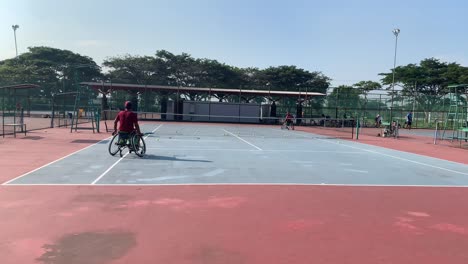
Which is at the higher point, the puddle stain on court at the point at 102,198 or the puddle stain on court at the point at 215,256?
the puddle stain on court at the point at 102,198

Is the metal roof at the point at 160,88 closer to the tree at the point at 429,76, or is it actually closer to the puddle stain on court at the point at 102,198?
the tree at the point at 429,76

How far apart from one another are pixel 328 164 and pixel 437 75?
2457 inches

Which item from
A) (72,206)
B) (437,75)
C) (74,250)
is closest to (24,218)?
(72,206)

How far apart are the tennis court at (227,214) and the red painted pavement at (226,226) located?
2cm

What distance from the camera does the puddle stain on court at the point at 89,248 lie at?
4.68 m

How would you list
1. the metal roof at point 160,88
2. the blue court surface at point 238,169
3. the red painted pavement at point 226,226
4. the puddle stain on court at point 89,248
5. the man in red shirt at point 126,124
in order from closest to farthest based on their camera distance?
1. the puddle stain on court at point 89,248
2. the red painted pavement at point 226,226
3. the blue court surface at point 238,169
4. the man in red shirt at point 126,124
5. the metal roof at point 160,88

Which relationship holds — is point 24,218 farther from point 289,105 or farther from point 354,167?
Answer: point 289,105

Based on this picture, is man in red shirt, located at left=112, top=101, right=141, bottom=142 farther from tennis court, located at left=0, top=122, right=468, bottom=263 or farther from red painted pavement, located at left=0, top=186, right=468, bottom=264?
red painted pavement, located at left=0, top=186, right=468, bottom=264

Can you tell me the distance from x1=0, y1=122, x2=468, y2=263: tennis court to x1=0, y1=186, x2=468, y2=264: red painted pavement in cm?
2

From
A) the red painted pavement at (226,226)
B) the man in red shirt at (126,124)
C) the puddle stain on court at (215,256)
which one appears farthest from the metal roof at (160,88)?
the puddle stain on court at (215,256)

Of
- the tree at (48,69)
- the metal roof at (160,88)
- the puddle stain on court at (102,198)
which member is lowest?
the puddle stain on court at (102,198)

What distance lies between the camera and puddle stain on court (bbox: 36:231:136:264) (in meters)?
4.68

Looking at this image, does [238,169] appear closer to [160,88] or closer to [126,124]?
[126,124]

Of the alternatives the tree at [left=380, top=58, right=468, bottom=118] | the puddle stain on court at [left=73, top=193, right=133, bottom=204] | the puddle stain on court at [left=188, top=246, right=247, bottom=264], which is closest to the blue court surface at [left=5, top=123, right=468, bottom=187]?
the puddle stain on court at [left=73, top=193, right=133, bottom=204]
